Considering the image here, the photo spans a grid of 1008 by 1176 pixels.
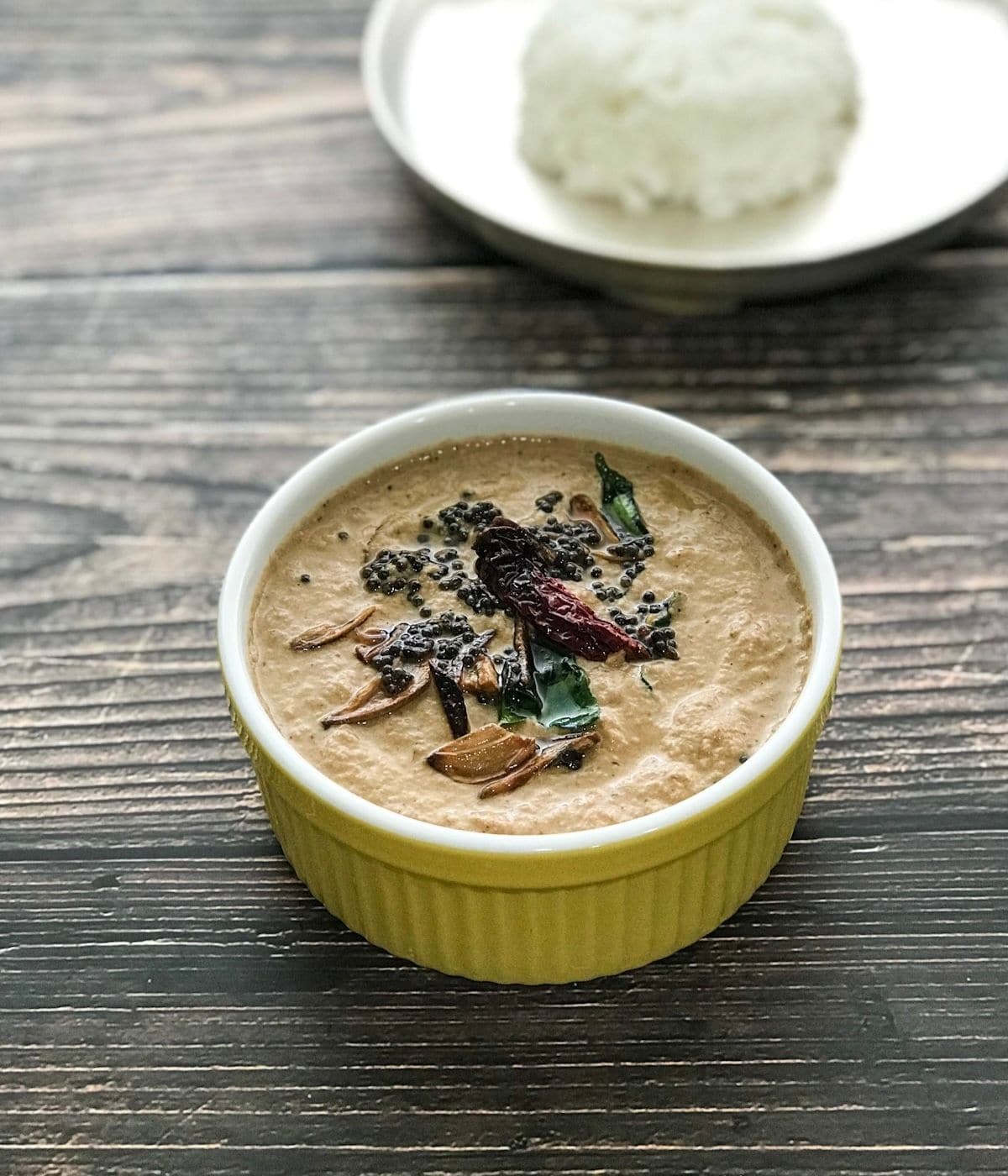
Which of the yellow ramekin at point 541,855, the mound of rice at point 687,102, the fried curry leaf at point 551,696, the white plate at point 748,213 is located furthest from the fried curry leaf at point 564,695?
the mound of rice at point 687,102

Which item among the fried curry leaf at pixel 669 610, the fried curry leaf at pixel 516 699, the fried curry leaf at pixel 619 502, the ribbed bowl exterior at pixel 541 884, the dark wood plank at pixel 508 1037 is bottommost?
the dark wood plank at pixel 508 1037

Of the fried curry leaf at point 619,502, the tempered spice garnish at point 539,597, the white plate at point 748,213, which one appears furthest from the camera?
the white plate at point 748,213

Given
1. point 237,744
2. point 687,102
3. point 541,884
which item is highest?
point 687,102

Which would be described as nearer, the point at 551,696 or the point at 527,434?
the point at 551,696

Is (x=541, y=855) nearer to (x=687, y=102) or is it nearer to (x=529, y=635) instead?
(x=529, y=635)

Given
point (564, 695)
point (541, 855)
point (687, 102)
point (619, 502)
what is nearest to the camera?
point (541, 855)

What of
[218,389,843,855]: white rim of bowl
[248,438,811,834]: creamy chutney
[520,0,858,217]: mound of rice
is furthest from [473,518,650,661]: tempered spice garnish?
[520,0,858,217]: mound of rice

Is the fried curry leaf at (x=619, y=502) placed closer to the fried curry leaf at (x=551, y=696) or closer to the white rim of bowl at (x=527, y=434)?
the white rim of bowl at (x=527, y=434)

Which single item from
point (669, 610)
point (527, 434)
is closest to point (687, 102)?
point (527, 434)
